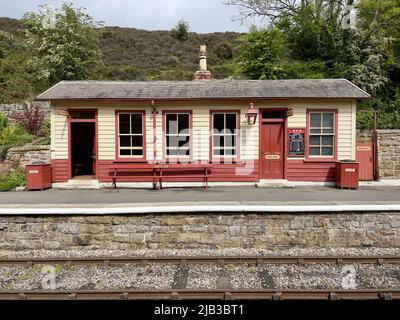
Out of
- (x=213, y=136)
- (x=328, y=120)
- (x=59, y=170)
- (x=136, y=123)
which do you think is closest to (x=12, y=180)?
(x=59, y=170)

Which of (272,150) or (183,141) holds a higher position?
(183,141)

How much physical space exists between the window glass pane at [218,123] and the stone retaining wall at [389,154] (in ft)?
26.7

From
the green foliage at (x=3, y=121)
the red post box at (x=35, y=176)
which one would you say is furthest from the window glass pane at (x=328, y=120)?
the green foliage at (x=3, y=121)

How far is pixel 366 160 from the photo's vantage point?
1405 centimetres

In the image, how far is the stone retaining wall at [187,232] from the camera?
7.89 meters

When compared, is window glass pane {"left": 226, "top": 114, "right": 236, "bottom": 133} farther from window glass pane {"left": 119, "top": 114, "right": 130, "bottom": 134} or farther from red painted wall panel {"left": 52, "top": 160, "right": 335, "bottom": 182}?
window glass pane {"left": 119, "top": 114, "right": 130, "bottom": 134}

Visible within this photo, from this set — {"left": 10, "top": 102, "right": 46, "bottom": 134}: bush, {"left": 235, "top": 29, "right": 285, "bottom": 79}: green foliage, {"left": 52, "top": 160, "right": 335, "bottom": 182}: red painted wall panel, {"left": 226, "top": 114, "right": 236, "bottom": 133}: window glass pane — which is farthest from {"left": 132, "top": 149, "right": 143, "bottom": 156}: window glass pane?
{"left": 235, "top": 29, "right": 285, "bottom": 79}: green foliage

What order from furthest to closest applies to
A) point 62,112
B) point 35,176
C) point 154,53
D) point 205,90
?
point 154,53
point 205,90
point 62,112
point 35,176

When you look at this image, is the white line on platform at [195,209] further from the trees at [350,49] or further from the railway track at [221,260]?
the trees at [350,49]

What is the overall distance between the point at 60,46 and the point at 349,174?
19094 millimetres

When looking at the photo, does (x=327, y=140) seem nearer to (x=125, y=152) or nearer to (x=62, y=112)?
(x=125, y=152)

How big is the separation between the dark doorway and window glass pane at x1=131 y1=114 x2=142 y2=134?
241 centimetres

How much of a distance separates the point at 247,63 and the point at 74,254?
17250 millimetres

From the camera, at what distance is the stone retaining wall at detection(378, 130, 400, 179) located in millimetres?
15477
